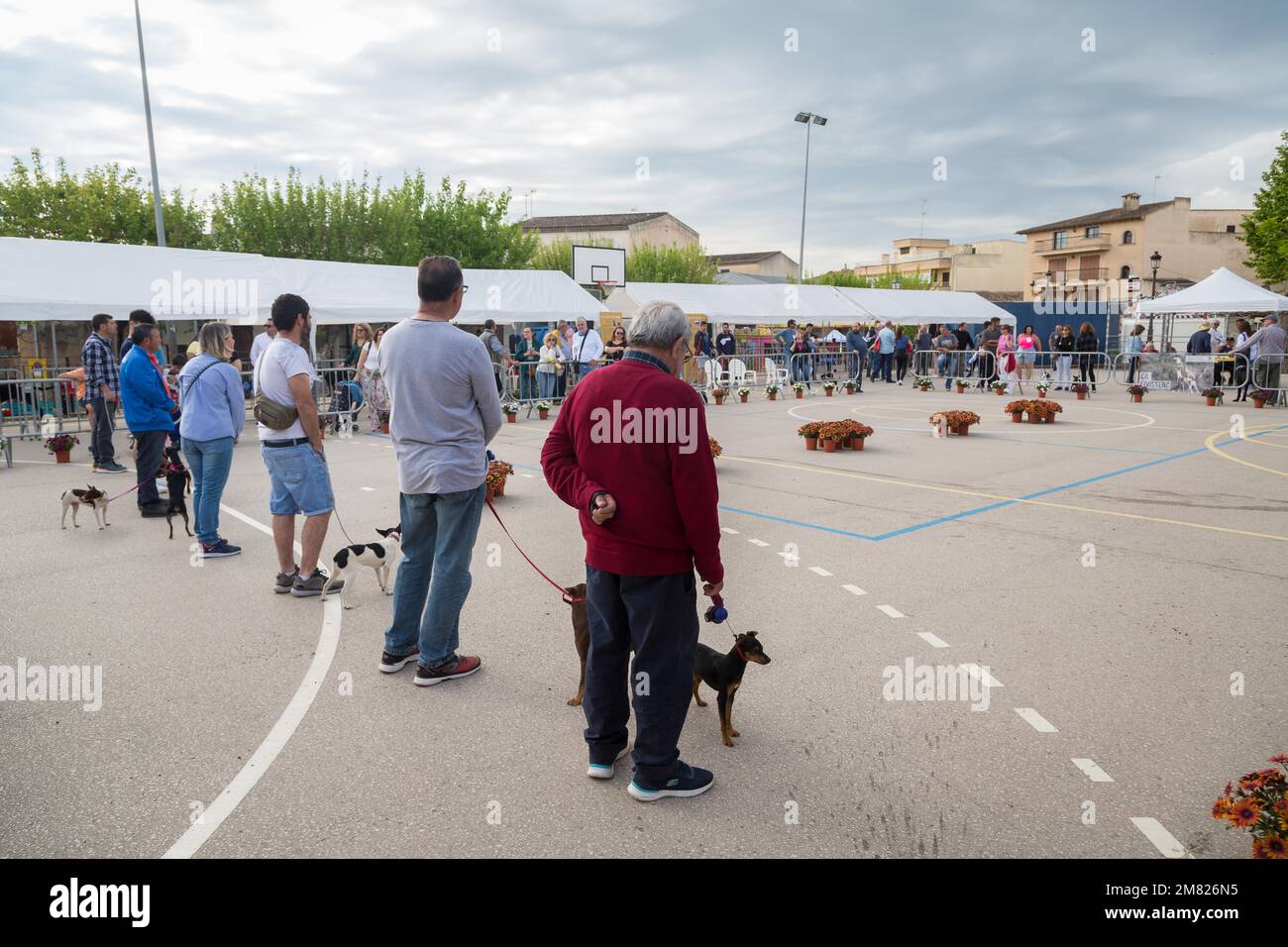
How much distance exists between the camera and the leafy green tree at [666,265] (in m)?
61.2

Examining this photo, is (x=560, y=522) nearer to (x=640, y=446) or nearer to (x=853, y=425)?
(x=640, y=446)

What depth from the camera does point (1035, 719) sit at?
410cm

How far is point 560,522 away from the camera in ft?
28.2

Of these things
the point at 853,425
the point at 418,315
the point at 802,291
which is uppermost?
the point at 802,291

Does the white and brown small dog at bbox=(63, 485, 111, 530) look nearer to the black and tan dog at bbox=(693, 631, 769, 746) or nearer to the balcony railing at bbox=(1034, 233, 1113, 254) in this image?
the black and tan dog at bbox=(693, 631, 769, 746)

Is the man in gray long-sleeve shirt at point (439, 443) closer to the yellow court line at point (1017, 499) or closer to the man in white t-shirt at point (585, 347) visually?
the yellow court line at point (1017, 499)

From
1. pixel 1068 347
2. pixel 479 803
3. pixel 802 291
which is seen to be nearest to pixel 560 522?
pixel 479 803

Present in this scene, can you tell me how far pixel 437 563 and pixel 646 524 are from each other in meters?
1.66

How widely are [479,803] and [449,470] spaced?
1691mm

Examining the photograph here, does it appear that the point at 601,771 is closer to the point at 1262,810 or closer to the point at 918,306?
the point at 1262,810

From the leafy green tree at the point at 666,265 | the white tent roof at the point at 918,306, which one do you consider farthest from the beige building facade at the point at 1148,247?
the leafy green tree at the point at 666,265

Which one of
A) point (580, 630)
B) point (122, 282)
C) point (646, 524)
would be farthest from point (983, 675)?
point (122, 282)

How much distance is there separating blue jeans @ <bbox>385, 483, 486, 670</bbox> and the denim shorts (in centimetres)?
154

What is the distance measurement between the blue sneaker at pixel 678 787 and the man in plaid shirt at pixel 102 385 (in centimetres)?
978
